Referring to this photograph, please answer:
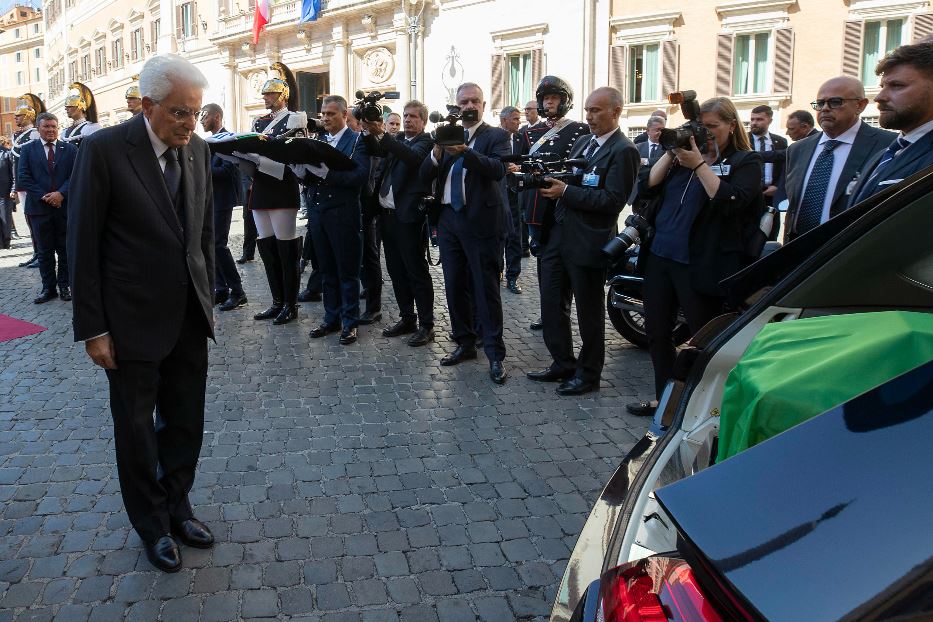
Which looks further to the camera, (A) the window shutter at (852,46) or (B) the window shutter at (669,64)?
(B) the window shutter at (669,64)

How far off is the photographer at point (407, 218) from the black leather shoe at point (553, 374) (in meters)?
1.40

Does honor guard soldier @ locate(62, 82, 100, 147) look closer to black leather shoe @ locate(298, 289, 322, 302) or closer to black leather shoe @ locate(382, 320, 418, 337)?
black leather shoe @ locate(298, 289, 322, 302)

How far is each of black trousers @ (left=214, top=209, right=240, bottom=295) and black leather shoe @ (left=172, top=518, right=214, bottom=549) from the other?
17.1ft

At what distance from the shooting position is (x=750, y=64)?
2255cm

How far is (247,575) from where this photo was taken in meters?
3.16

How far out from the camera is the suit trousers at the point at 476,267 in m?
6.00

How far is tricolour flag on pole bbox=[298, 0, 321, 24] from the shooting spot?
32906mm

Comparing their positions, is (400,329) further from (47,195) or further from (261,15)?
(261,15)

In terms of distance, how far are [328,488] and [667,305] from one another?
2297 mm

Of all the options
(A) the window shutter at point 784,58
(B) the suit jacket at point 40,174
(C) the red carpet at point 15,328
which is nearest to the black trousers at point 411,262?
(C) the red carpet at point 15,328

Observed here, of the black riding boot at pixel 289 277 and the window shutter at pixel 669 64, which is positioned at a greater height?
the window shutter at pixel 669 64

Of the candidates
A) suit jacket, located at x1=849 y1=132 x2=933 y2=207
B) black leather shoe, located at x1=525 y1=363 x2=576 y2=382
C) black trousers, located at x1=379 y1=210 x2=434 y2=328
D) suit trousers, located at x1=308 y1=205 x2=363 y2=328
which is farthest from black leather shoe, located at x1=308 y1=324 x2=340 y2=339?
suit jacket, located at x1=849 y1=132 x2=933 y2=207

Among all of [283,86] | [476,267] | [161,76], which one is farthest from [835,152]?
[283,86]

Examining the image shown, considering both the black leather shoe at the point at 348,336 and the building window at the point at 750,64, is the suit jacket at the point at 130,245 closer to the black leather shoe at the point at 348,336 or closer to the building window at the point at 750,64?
the black leather shoe at the point at 348,336
